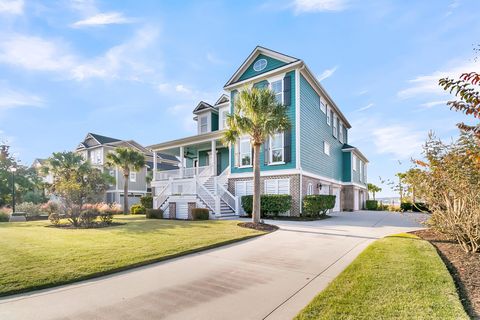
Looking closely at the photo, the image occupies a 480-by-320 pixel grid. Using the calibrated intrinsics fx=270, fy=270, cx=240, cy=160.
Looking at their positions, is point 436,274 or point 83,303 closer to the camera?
point 83,303

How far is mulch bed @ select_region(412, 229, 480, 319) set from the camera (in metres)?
3.96

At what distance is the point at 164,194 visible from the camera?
2005 centimetres

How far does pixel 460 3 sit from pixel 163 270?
1014 cm

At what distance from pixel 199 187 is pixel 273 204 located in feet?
17.0

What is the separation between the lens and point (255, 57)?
19047 mm

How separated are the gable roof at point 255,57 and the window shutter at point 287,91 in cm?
112

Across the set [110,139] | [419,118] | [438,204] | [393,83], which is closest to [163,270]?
[438,204]

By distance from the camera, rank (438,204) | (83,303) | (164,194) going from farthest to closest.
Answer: (164,194)
(438,204)
(83,303)

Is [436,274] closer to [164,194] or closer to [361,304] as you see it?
[361,304]

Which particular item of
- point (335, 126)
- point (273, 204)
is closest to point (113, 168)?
point (273, 204)

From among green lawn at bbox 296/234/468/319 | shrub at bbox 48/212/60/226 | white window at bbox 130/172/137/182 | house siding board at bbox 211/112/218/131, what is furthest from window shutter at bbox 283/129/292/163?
white window at bbox 130/172/137/182

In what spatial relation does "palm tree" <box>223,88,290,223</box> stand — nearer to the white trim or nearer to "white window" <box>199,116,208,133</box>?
the white trim

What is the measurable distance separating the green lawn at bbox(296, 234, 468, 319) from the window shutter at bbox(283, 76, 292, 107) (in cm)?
1265

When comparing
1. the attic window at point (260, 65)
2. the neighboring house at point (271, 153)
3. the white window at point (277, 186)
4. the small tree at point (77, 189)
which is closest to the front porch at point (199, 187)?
the neighboring house at point (271, 153)
